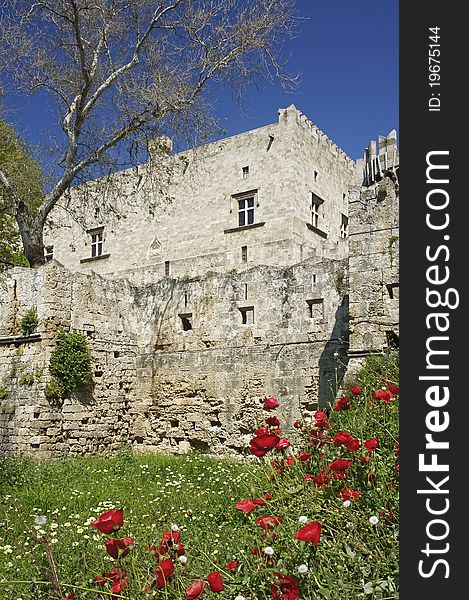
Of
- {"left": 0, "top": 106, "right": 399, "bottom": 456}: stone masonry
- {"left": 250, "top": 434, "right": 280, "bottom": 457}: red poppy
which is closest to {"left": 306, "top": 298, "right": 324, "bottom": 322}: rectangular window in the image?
{"left": 0, "top": 106, "right": 399, "bottom": 456}: stone masonry

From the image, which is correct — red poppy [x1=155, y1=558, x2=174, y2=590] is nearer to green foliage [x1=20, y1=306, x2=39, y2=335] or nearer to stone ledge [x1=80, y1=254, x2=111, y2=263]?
green foliage [x1=20, y1=306, x2=39, y2=335]

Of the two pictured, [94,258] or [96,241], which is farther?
[96,241]

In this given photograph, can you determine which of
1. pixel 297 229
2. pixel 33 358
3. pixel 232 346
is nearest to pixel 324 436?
pixel 232 346

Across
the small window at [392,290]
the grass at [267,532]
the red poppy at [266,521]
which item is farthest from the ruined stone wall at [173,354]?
the red poppy at [266,521]

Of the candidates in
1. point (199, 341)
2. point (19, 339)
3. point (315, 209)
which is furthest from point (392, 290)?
point (315, 209)

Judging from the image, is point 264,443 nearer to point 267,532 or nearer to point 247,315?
point 267,532

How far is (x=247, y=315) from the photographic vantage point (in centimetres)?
1302

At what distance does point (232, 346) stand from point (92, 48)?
7.17 metres

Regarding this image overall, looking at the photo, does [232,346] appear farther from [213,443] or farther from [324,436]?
[324,436]

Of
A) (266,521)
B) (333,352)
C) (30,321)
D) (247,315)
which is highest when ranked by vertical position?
(247,315)

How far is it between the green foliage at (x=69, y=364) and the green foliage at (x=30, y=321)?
1.81 ft

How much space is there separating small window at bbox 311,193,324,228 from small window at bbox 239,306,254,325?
33.2 feet

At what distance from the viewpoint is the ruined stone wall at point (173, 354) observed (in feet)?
39.6

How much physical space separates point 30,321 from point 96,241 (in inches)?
538
